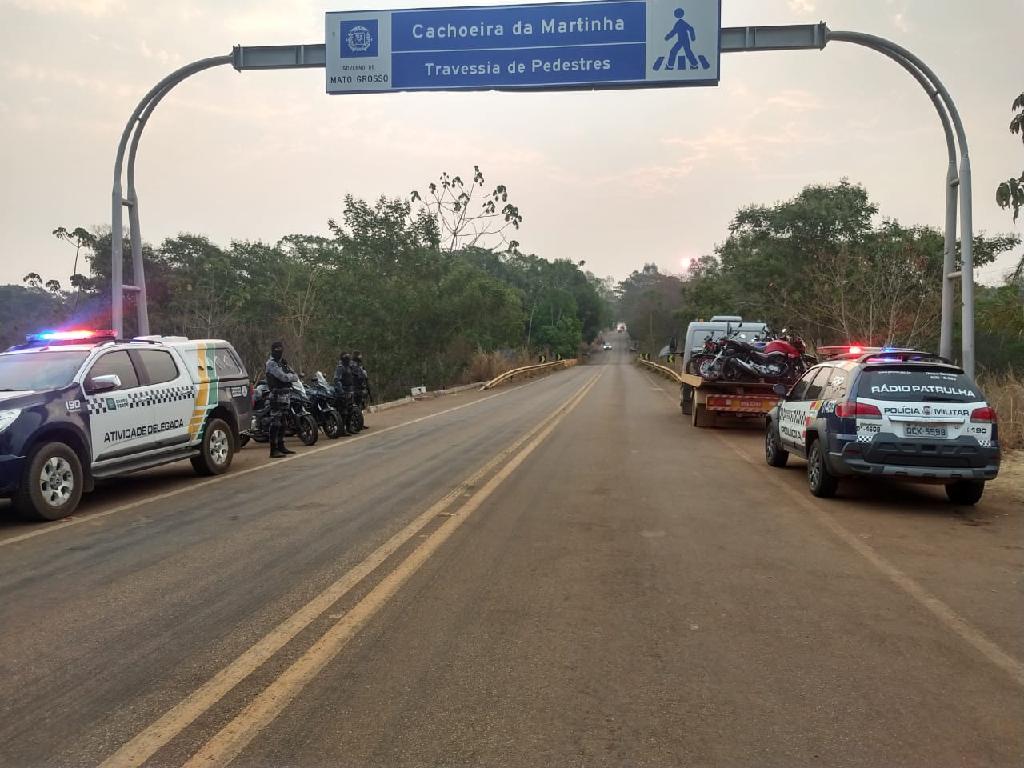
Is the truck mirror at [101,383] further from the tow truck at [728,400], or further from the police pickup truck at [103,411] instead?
the tow truck at [728,400]

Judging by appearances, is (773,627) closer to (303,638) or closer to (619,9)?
(303,638)

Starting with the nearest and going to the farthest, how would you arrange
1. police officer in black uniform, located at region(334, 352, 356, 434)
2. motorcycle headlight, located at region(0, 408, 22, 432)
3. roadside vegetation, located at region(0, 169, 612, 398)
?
motorcycle headlight, located at region(0, 408, 22, 432) < police officer in black uniform, located at region(334, 352, 356, 434) < roadside vegetation, located at region(0, 169, 612, 398)

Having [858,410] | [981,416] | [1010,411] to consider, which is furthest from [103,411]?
[1010,411]

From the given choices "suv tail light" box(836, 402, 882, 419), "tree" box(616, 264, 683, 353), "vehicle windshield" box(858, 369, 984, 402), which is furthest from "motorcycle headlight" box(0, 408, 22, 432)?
"tree" box(616, 264, 683, 353)

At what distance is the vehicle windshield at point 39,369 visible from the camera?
8.39 m

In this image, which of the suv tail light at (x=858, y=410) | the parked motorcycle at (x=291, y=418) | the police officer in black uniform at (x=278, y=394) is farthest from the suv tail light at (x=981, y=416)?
the parked motorcycle at (x=291, y=418)

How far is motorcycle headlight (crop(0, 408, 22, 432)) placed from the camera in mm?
7430

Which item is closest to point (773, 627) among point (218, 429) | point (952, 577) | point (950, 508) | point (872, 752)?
point (872, 752)

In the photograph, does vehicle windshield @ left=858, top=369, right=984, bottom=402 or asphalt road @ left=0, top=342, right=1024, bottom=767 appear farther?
vehicle windshield @ left=858, top=369, right=984, bottom=402

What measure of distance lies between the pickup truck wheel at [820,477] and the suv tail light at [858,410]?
55 cm

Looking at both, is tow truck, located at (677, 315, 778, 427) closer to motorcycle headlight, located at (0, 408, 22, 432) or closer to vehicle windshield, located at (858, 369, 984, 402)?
vehicle windshield, located at (858, 369, 984, 402)

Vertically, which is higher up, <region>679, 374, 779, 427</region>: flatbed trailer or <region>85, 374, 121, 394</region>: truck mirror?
<region>85, 374, 121, 394</region>: truck mirror

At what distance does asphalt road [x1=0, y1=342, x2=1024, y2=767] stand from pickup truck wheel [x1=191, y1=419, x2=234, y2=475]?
172 centimetres

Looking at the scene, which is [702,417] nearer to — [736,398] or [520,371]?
[736,398]
